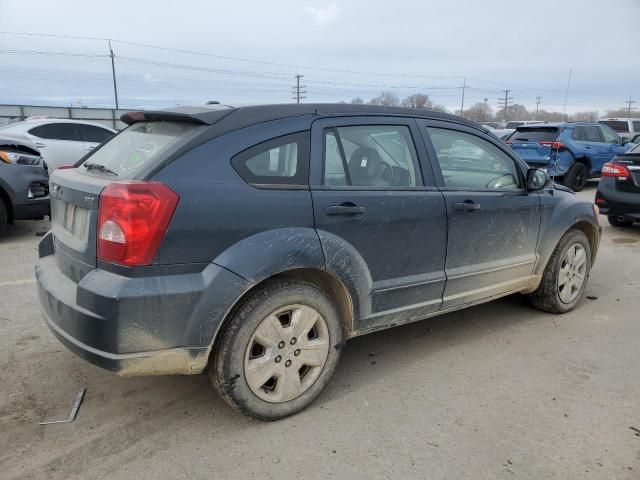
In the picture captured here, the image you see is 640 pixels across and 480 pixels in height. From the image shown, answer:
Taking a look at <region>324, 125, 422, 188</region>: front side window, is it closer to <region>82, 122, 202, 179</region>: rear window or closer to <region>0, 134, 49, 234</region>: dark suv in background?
<region>82, 122, 202, 179</region>: rear window

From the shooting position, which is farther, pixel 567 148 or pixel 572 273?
pixel 567 148

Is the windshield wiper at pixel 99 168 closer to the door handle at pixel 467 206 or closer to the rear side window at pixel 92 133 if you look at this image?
the door handle at pixel 467 206

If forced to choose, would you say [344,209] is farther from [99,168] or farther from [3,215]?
[3,215]

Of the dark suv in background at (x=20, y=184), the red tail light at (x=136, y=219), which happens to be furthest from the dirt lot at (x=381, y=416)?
the dark suv in background at (x=20, y=184)

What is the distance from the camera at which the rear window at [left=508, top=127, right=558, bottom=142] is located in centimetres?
1255

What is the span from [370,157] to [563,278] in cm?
233

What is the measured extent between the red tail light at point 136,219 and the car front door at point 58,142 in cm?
910

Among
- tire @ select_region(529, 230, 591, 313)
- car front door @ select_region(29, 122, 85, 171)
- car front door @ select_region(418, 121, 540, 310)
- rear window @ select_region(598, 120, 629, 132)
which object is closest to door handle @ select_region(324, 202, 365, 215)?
car front door @ select_region(418, 121, 540, 310)

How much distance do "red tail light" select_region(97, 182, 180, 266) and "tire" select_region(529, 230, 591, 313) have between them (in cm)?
328

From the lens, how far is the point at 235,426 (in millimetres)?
2787

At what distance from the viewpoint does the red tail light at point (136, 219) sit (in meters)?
2.34

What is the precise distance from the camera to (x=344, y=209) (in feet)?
9.49

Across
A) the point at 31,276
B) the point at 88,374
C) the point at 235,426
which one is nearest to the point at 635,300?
the point at 235,426

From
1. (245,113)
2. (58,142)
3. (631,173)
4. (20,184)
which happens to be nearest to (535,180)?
(245,113)
